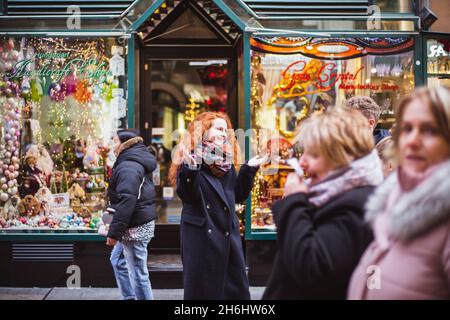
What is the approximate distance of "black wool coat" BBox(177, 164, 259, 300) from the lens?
400 cm

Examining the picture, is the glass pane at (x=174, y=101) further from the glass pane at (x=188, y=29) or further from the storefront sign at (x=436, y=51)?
the storefront sign at (x=436, y=51)

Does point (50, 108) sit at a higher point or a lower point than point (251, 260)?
higher

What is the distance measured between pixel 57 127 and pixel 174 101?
2.21 metres

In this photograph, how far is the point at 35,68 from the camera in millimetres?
6879

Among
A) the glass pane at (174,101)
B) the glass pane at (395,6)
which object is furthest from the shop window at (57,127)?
the glass pane at (395,6)

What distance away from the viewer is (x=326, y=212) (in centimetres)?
230

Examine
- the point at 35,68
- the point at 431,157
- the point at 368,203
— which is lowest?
the point at 368,203

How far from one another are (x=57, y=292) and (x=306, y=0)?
4647 millimetres

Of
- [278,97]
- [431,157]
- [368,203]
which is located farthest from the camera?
[278,97]

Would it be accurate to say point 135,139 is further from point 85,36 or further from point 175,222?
point 175,222

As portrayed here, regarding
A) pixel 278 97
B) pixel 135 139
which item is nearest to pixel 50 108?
pixel 135 139

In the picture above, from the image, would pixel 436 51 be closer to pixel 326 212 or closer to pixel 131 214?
pixel 131 214

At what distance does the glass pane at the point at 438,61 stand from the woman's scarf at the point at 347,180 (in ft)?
16.5

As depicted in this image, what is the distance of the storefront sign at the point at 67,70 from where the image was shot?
22.5ft
